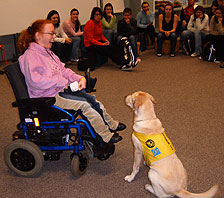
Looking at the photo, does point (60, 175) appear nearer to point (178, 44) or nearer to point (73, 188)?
point (73, 188)

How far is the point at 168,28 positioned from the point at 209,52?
1.08 m

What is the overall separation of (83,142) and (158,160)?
2.48ft

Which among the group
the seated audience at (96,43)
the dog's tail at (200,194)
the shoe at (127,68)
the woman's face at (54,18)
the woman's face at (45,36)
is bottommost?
the shoe at (127,68)

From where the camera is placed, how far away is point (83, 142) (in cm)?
258

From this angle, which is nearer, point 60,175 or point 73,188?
point 73,188

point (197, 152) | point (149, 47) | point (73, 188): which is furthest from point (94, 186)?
point (149, 47)

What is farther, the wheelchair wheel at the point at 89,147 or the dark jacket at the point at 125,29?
the dark jacket at the point at 125,29

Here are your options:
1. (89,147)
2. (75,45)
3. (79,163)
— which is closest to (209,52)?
(75,45)

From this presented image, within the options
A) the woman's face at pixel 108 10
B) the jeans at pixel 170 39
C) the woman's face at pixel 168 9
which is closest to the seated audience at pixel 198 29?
the jeans at pixel 170 39

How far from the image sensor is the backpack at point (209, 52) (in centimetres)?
559

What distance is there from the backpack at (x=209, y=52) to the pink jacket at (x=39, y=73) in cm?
388

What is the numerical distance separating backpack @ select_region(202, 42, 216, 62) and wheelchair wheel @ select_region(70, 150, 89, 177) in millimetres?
3925

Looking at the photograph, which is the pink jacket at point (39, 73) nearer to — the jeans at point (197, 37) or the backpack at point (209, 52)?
the backpack at point (209, 52)

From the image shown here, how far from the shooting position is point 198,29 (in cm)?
606
